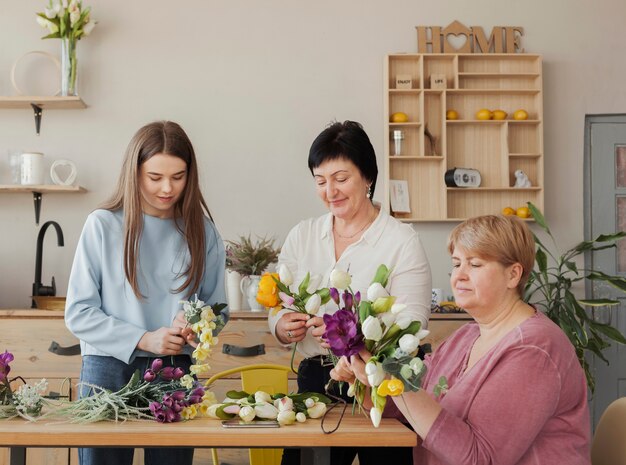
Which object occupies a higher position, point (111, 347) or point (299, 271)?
point (299, 271)

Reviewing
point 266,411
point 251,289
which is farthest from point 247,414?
point 251,289

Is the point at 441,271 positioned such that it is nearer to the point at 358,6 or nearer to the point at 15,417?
the point at 358,6

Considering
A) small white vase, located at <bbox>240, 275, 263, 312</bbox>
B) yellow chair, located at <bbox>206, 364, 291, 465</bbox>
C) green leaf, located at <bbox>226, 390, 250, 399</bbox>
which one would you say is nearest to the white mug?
small white vase, located at <bbox>240, 275, 263, 312</bbox>

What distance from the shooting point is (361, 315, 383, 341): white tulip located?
157cm

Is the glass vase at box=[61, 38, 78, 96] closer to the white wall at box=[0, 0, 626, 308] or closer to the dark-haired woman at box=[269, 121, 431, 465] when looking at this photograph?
the white wall at box=[0, 0, 626, 308]

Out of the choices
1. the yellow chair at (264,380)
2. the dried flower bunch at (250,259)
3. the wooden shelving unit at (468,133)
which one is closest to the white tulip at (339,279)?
the yellow chair at (264,380)

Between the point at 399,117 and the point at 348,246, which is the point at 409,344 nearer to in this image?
the point at 348,246

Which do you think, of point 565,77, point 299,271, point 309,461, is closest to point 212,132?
point 565,77

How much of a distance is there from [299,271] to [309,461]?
62 cm

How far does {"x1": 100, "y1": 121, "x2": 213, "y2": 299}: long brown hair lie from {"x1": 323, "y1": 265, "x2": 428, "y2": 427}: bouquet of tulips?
0.57 meters

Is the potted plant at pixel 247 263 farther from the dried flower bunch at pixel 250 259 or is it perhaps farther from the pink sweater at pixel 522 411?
the pink sweater at pixel 522 411

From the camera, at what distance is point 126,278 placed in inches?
81.1

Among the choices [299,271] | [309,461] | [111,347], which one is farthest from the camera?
[299,271]

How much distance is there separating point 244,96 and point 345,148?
2.24m
